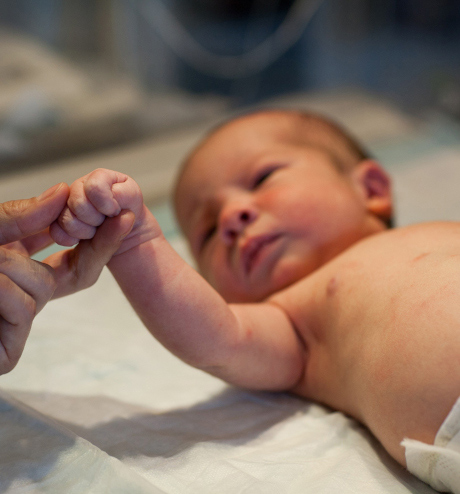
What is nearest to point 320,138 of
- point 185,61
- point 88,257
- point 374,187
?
point 374,187

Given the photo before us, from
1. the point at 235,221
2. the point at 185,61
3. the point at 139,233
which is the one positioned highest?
the point at 139,233

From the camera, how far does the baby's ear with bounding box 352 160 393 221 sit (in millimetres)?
1055

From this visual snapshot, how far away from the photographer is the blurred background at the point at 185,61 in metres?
1.54

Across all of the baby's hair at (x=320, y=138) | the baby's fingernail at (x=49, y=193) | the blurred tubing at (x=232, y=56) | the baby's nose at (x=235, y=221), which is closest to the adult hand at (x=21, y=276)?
the baby's fingernail at (x=49, y=193)

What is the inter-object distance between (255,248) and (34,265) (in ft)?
1.41

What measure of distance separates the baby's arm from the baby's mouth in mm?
125

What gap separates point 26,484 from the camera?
0.57 meters

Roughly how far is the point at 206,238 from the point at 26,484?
56 cm

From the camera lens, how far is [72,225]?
0.58 m

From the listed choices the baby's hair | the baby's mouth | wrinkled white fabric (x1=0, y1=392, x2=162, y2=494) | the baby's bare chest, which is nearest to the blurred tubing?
the baby's hair

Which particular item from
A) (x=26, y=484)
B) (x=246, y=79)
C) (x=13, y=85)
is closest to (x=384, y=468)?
(x=26, y=484)

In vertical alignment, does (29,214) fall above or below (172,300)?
above

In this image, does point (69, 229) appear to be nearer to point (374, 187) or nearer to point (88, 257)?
point (88, 257)

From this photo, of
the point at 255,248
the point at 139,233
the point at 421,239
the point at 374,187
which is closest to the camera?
the point at 139,233
